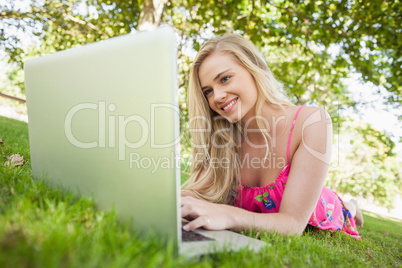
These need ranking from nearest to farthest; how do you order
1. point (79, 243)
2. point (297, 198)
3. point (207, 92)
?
point (79, 243), point (297, 198), point (207, 92)

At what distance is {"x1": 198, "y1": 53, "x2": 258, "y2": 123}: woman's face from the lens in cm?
255

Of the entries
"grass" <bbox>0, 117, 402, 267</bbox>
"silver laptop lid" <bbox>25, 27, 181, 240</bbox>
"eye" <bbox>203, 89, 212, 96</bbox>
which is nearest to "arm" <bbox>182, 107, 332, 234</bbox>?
"grass" <bbox>0, 117, 402, 267</bbox>

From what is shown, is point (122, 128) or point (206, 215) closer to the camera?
point (122, 128)

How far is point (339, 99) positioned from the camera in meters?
11.5

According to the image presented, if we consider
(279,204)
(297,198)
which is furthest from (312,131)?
(279,204)

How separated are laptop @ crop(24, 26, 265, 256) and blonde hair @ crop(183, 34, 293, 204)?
137cm

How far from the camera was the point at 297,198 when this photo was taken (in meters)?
1.99

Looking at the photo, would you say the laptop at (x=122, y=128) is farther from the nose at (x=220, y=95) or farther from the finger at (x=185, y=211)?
the nose at (x=220, y=95)

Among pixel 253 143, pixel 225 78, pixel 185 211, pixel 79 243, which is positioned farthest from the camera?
pixel 253 143

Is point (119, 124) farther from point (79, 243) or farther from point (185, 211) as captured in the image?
point (185, 211)

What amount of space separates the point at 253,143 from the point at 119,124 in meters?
1.95

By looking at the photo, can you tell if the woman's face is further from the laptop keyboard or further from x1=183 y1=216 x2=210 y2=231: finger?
the laptop keyboard

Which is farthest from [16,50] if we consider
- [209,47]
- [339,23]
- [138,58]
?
[138,58]

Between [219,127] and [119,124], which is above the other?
[119,124]
